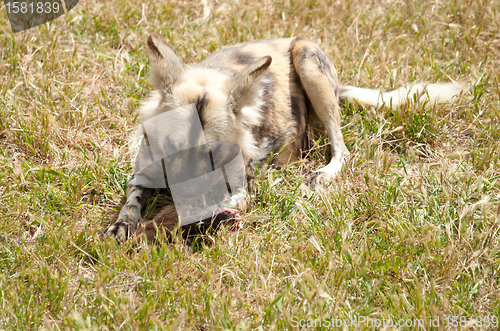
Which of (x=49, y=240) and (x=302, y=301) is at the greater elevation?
(x=49, y=240)

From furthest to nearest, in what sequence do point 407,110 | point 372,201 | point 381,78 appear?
A: point 381,78 < point 407,110 < point 372,201

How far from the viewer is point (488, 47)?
4617mm

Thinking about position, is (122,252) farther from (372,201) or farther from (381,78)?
(381,78)

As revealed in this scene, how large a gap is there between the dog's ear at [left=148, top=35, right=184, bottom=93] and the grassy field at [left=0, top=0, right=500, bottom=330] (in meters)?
0.87

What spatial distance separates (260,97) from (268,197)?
2.59ft

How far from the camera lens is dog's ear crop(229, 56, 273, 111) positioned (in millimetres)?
2775

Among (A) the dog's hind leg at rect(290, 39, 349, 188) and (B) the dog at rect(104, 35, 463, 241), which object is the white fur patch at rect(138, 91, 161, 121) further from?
(A) the dog's hind leg at rect(290, 39, 349, 188)

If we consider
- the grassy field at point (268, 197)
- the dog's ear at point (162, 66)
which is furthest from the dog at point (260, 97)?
the grassy field at point (268, 197)

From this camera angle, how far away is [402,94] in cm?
383

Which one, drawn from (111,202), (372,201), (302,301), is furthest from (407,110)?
(111,202)

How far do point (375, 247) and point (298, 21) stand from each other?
350 centimetres

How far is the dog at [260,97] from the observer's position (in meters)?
2.87

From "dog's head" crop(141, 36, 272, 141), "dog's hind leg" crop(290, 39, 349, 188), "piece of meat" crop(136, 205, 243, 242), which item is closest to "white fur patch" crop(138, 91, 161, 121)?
"dog's head" crop(141, 36, 272, 141)

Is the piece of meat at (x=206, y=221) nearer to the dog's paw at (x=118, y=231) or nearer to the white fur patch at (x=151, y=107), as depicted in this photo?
the dog's paw at (x=118, y=231)
